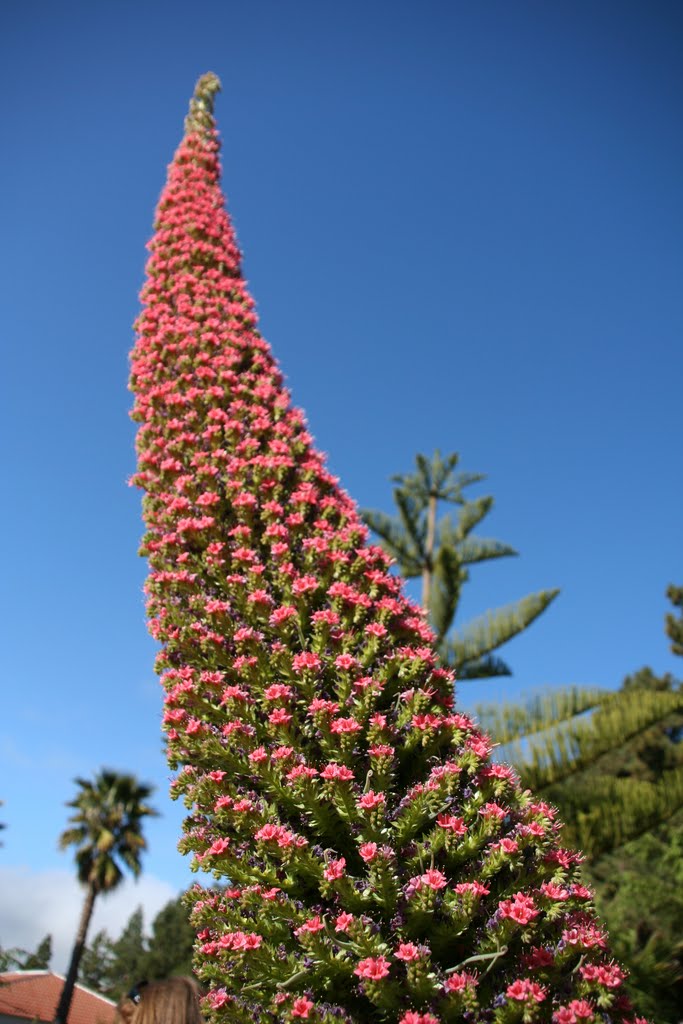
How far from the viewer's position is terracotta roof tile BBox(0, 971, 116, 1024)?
69.1ft

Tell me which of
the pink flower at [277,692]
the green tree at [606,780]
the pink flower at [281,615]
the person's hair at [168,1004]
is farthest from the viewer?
the green tree at [606,780]

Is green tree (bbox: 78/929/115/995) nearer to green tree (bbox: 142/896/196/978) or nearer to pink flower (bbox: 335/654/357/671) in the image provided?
green tree (bbox: 142/896/196/978)

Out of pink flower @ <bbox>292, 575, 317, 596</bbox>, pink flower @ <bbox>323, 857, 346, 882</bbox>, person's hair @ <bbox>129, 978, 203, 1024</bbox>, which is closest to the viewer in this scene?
person's hair @ <bbox>129, 978, 203, 1024</bbox>

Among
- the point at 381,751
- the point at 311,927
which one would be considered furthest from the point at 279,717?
the point at 311,927

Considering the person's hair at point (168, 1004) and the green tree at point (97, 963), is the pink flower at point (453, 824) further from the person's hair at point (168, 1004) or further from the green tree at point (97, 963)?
the green tree at point (97, 963)

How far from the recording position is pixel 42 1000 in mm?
23922

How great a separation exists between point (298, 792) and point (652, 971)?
826cm

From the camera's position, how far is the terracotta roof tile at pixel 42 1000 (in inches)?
829

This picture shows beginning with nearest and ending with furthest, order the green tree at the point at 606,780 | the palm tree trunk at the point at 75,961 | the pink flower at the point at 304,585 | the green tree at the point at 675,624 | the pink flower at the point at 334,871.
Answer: the pink flower at the point at 334,871 → the pink flower at the point at 304,585 → the green tree at the point at 606,780 → the palm tree trunk at the point at 75,961 → the green tree at the point at 675,624

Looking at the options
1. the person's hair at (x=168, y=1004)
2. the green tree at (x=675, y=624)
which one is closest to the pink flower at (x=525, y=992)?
the person's hair at (x=168, y=1004)

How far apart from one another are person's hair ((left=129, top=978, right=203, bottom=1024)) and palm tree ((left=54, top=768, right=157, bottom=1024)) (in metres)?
18.5

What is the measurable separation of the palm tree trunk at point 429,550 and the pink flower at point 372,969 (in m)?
7.69

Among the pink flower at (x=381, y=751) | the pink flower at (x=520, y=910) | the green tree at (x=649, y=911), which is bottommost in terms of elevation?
the green tree at (x=649, y=911)

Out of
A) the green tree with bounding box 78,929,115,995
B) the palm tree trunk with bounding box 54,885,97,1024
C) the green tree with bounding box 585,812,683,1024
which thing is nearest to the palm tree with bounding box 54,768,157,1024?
the palm tree trunk with bounding box 54,885,97,1024
